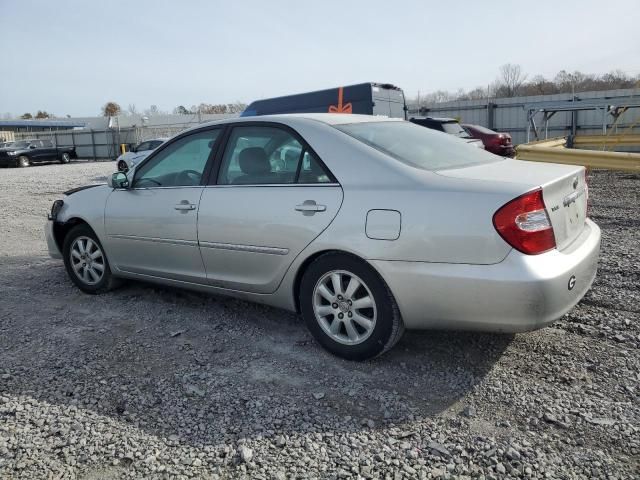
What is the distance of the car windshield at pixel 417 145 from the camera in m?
3.43

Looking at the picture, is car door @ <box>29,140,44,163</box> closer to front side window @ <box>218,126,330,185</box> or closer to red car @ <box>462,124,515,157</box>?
→ red car @ <box>462,124,515,157</box>

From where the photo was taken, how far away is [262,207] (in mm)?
3633

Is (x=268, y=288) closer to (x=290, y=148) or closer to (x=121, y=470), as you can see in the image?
(x=290, y=148)

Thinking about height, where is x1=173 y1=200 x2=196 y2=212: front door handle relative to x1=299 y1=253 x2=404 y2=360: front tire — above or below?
above

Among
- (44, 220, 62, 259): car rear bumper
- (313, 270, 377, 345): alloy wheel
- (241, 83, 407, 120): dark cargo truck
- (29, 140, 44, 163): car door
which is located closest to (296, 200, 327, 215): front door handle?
(313, 270, 377, 345): alloy wheel

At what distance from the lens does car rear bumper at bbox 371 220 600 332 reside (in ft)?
9.20

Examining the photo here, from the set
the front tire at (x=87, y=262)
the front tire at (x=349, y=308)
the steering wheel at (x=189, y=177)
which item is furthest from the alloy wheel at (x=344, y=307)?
the front tire at (x=87, y=262)

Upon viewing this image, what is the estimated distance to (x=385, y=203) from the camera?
313 cm

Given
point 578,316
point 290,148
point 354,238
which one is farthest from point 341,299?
point 578,316

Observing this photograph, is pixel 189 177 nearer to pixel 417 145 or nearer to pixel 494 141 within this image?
pixel 417 145

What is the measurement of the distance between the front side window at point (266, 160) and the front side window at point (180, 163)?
0.75 feet

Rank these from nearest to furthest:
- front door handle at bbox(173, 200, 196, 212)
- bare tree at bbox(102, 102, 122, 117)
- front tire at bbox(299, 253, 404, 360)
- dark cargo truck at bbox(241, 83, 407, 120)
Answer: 1. front tire at bbox(299, 253, 404, 360)
2. front door handle at bbox(173, 200, 196, 212)
3. dark cargo truck at bbox(241, 83, 407, 120)
4. bare tree at bbox(102, 102, 122, 117)

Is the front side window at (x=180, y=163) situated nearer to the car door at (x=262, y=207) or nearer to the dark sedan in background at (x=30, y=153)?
the car door at (x=262, y=207)

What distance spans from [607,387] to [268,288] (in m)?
2.14
